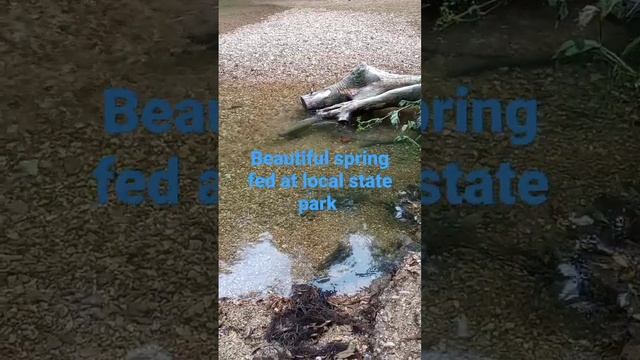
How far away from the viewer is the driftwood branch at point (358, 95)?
12.5 ft

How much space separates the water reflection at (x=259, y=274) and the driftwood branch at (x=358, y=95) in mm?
1106

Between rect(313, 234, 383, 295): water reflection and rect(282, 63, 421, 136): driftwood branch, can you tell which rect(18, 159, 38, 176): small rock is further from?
rect(282, 63, 421, 136): driftwood branch

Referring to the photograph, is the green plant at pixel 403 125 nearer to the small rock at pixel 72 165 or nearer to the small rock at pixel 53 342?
the small rock at pixel 72 165

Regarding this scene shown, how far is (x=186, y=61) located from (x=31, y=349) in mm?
1888

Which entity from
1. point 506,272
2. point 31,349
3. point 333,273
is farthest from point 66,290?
point 506,272

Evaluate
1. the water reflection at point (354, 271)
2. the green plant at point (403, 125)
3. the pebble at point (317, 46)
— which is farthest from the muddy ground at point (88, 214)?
the pebble at point (317, 46)

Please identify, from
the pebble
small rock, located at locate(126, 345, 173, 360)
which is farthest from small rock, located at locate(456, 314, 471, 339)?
the pebble

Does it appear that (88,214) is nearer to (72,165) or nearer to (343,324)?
(72,165)

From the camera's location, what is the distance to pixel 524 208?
2.48 m

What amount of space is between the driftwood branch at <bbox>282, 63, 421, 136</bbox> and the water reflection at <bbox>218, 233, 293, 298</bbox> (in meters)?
1.11

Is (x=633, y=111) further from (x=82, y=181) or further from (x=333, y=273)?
(x=82, y=181)

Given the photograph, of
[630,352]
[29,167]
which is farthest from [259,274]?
[630,352]

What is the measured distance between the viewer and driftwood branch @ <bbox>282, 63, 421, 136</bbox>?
3.80 metres

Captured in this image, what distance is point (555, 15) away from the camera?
3.83 m
